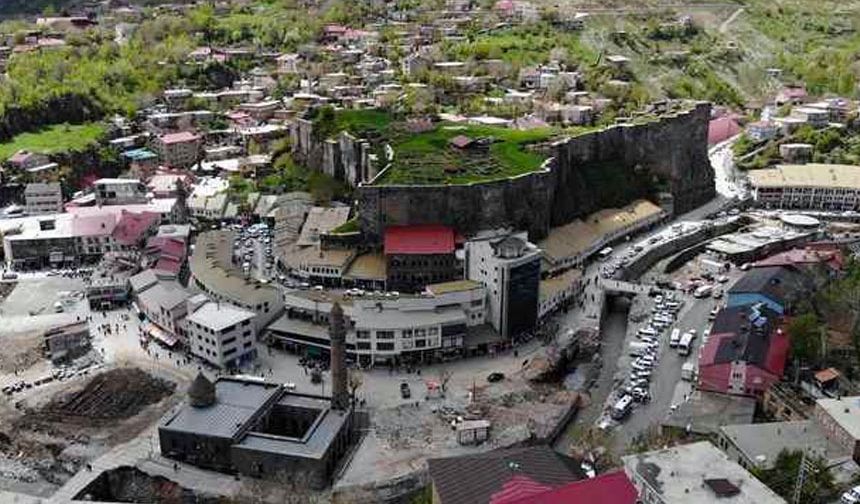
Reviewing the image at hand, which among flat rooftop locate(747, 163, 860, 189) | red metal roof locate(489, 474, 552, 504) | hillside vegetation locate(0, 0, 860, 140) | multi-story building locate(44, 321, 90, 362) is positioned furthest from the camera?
hillside vegetation locate(0, 0, 860, 140)

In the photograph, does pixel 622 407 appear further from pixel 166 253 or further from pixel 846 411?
pixel 166 253

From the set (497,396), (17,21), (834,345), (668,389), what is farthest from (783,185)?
(17,21)

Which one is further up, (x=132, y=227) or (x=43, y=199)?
(x=132, y=227)

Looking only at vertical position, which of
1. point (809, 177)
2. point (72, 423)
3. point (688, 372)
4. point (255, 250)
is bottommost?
point (72, 423)

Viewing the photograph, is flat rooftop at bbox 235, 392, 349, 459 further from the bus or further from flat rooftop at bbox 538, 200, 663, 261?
flat rooftop at bbox 538, 200, 663, 261

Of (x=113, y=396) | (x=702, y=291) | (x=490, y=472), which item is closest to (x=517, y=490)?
(x=490, y=472)

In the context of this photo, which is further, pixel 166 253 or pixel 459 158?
pixel 459 158

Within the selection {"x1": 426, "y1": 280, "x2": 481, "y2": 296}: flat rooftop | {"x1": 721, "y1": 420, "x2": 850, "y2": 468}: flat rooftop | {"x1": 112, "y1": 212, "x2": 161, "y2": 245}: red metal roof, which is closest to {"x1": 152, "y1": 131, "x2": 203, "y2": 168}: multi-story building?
{"x1": 112, "y1": 212, "x2": 161, "y2": 245}: red metal roof
